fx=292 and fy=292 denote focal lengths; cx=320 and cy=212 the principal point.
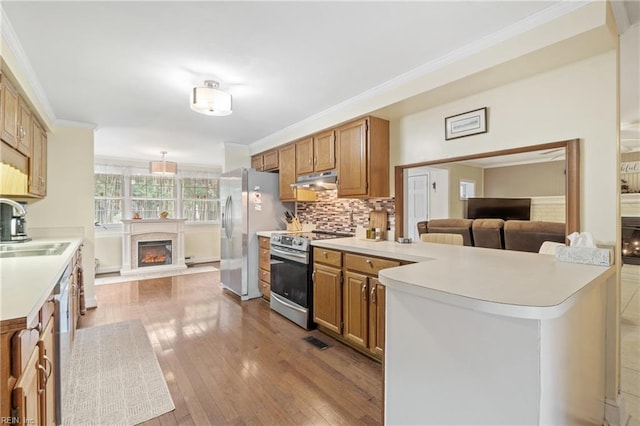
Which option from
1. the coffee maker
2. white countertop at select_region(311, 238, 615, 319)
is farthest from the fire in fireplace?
white countertop at select_region(311, 238, 615, 319)

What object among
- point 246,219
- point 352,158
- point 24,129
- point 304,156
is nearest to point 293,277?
point 246,219

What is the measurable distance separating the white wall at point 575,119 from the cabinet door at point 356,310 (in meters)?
1.41

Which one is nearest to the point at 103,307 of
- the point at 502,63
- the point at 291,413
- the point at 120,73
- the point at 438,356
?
the point at 120,73

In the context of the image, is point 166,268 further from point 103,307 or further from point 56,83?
point 56,83

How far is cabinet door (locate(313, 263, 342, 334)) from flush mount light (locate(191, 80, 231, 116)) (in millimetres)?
1715

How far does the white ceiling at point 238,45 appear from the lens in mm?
1638

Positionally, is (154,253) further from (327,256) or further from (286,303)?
(327,256)

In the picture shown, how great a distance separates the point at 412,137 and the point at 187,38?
2.04 m

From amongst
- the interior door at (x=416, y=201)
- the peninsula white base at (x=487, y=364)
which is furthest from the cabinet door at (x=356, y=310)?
the peninsula white base at (x=487, y=364)

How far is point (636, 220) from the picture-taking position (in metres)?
2.64

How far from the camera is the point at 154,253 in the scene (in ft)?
20.5

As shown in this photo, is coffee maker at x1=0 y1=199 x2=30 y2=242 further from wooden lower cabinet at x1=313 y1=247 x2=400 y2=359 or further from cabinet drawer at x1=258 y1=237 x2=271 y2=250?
wooden lower cabinet at x1=313 y1=247 x2=400 y2=359

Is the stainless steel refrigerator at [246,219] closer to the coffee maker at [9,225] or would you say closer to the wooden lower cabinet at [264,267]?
the wooden lower cabinet at [264,267]

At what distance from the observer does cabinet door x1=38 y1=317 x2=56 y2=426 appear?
3.86 feet
